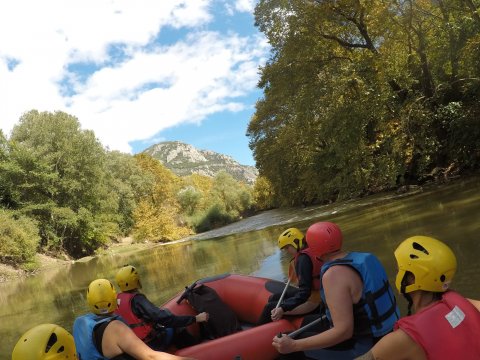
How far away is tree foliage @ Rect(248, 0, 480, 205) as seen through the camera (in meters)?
14.7

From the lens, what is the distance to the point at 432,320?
1537 millimetres

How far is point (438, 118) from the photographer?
15664 millimetres

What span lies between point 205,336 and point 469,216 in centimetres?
627

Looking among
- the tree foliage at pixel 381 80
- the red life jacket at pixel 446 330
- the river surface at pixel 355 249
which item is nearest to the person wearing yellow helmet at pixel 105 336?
the red life jacket at pixel 446 330

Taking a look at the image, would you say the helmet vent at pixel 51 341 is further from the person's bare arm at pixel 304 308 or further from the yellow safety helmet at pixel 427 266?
the person's bare arm at pixel 304 308

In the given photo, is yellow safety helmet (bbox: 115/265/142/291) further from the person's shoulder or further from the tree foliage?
the tree foliage

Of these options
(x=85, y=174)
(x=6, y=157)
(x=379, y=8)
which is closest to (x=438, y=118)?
(x=379, y=8)

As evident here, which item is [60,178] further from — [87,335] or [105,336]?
[105,336]

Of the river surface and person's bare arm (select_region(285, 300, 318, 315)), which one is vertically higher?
person's bare arm (select_region(285, 300, 318, 315))

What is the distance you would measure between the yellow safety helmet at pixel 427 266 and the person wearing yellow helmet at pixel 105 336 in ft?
5.20

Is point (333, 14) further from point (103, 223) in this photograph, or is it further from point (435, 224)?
point (103, 223)

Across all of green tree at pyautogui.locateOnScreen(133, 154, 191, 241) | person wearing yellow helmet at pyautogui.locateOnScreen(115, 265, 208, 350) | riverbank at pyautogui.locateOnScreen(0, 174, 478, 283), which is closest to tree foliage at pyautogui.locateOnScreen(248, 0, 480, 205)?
riverbank at pyautogui.locateOnScreen(0, 174, 478, 283)

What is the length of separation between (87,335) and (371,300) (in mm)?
1725

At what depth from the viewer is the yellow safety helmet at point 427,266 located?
5.53 feet
